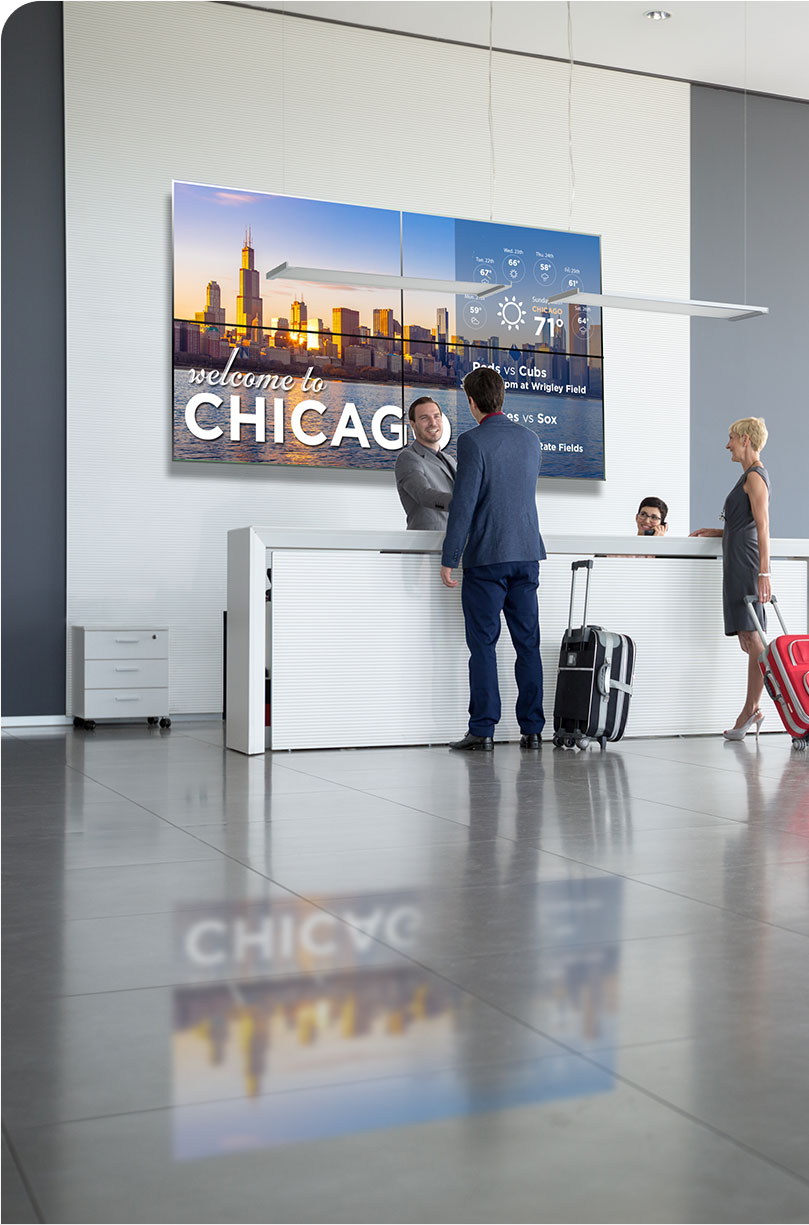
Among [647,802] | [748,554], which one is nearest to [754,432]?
[748,554]

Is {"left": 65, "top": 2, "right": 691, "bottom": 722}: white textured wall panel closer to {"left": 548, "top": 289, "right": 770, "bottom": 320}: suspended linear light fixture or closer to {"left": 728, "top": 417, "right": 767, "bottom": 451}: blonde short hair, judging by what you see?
{"left": 548, "top": 289, "right": 770, "bottom": 320}: suspended linear light fixture

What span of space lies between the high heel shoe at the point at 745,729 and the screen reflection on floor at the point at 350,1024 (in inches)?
148

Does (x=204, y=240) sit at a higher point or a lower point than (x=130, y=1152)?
higher

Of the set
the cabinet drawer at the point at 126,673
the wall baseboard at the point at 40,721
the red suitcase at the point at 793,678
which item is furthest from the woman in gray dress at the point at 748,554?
the wall baseboard at the point at 40,721

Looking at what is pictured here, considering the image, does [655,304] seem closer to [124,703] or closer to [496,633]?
[496,633]

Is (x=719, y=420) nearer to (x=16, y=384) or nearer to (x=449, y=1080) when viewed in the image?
(x=16, y=384)

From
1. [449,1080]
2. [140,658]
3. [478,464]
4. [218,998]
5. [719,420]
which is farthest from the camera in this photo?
[719,420]

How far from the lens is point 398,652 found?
6023 mm

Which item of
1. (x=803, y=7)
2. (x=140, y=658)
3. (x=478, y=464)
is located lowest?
(x=140, y=658)

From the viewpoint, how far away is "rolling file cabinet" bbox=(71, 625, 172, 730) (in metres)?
7.30

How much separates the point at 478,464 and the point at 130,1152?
450cm

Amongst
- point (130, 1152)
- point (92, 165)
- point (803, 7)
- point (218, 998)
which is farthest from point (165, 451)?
point (130, 1152)

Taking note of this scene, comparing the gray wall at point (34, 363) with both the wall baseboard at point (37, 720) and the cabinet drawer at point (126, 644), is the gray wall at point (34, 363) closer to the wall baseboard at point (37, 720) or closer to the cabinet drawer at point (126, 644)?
the wall baseboard at point (37, 720)

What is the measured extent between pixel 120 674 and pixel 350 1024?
559cm
